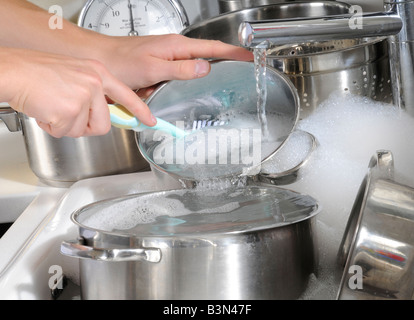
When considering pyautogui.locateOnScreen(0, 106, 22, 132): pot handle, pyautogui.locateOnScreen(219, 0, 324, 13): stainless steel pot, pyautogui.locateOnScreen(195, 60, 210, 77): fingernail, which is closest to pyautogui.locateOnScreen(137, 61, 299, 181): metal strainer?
pyautogui.locateOnScreen(195, 60, 210, 77): fingernail

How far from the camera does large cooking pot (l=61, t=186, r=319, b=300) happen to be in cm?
62

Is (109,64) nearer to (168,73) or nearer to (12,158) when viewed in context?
(168,73)

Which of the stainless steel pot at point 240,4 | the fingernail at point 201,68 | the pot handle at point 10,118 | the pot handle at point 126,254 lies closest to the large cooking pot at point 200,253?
the pot handle at point 126,254

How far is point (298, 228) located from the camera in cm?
Result: 66

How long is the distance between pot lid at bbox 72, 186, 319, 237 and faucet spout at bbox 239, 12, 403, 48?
179 mm

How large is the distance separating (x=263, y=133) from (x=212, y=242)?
0.27 meters

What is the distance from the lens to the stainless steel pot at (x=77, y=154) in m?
1.16

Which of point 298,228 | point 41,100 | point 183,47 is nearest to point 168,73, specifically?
point 183,47

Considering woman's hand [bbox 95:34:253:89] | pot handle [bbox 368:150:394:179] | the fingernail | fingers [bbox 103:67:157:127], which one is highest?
woman's hand [bbox 95:34:253:89]

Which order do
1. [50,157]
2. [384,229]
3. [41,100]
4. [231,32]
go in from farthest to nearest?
[231,32] < [50,157] < [41,100] < [384,229]

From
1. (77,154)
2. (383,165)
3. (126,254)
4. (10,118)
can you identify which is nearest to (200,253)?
(126,254)

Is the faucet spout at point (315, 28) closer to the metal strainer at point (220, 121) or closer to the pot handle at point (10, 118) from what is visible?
the metal strainer at point (220, 121)

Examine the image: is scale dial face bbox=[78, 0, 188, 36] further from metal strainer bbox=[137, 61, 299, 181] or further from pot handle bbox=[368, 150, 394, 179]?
pot handle bbox=[368, 150, 394, 179]

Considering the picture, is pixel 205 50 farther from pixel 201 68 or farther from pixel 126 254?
pixel 126 254
